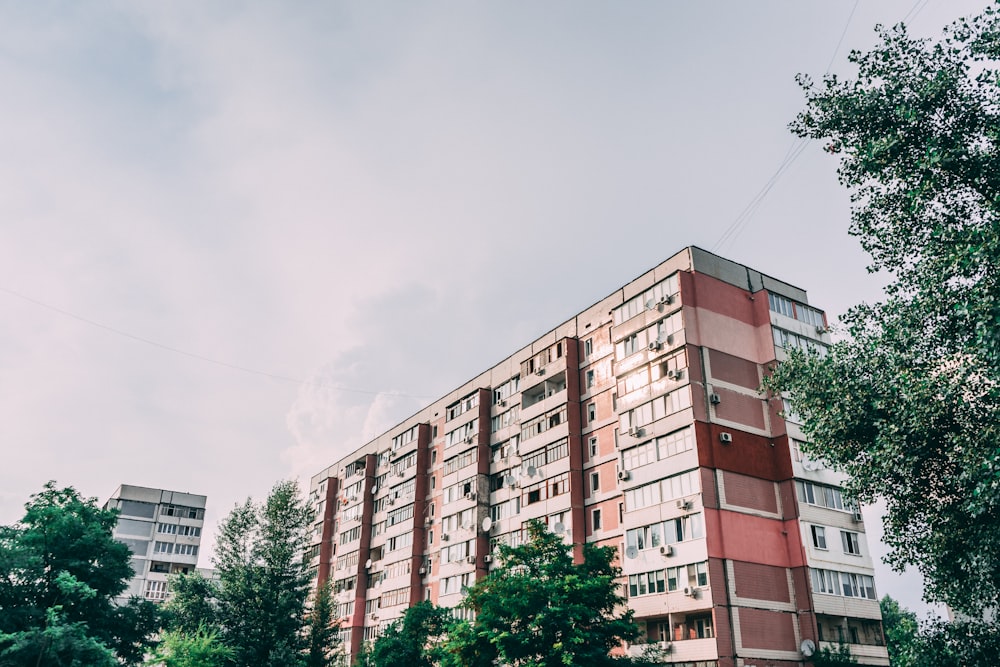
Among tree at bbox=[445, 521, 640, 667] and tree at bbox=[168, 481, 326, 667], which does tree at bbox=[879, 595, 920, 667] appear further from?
tree at bbox=[168, 481, 326, 667]

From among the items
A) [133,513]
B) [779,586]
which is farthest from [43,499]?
[133,513]

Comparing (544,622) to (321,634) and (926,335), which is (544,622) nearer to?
(926,335)

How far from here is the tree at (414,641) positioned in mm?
39875

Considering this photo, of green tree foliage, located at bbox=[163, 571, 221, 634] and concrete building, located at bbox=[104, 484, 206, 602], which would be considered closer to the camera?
green tree foliage, located at bbox=[163, 571, 221, 634]

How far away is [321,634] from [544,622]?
26.9m

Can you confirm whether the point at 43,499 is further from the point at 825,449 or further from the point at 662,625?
the point at 825,449

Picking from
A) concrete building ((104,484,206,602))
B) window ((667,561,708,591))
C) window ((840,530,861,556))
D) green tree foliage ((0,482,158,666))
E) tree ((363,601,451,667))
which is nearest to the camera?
green tree foliage ((0,482,158,666))

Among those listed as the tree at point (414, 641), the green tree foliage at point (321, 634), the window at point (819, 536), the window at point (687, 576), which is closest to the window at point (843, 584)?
the window at point (819, 536)

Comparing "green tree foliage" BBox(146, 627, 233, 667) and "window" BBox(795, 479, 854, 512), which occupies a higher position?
"window" BBox(795, 479, 854, 512)

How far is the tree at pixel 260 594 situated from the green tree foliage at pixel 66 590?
3.73 meters

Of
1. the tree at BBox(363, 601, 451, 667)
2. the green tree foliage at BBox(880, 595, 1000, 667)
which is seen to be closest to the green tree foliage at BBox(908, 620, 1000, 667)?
the green tree foliage at BBox(880, 595, 1000, 667)

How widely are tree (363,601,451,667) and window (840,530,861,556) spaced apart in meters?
21.8

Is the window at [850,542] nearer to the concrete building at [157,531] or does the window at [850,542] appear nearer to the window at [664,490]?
the window at [664,490]

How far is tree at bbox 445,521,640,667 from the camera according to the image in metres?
27.7
